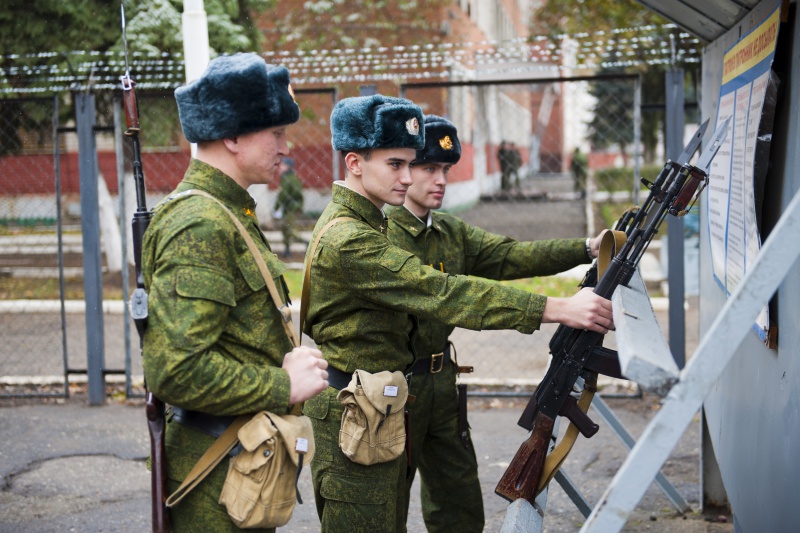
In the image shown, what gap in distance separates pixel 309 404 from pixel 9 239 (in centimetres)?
1453

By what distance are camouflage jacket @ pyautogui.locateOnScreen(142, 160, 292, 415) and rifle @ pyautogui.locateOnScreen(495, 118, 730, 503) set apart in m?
0.94

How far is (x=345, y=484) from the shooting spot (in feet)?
10.6

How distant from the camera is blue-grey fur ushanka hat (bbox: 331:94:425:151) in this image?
3227 mm

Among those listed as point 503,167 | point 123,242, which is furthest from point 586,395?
point 503,167

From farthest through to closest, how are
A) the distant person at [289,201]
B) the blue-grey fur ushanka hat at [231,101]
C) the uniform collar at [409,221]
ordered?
the distant person at [289,201] → the uniform collar at [409,221] → the blue-grey fur ushanka hat at [231,101]

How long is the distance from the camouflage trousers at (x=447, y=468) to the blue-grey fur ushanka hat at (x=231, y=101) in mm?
1794

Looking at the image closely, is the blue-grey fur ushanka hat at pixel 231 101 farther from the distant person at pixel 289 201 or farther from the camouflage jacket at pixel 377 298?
the distant person at pixel 289 201

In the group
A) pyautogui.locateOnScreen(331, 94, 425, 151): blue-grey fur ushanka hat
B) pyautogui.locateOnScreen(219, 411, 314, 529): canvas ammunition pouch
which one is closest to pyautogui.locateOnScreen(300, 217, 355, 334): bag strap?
pyautogui.locateOnScreen(331, 94, 425, 151): blue-grey fur ushanka hat

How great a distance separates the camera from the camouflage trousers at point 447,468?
3.92 metres

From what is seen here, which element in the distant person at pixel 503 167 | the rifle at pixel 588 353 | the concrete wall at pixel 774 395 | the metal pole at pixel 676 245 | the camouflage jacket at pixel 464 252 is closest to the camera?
the concrete wall at pixel 774 395

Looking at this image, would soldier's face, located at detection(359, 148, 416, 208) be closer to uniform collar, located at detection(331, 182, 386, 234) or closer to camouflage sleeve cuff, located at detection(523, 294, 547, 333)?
uniform collar, located at detection(331, 182, 386, 234)

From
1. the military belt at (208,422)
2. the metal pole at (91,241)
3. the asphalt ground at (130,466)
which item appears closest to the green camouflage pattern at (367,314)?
the military belt at (208,422)

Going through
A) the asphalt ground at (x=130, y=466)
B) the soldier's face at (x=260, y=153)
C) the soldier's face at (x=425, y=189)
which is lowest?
the asphalt ground at (x=130, y=466)

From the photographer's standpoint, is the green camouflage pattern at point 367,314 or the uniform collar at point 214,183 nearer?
the uniform collar at point 214,183
